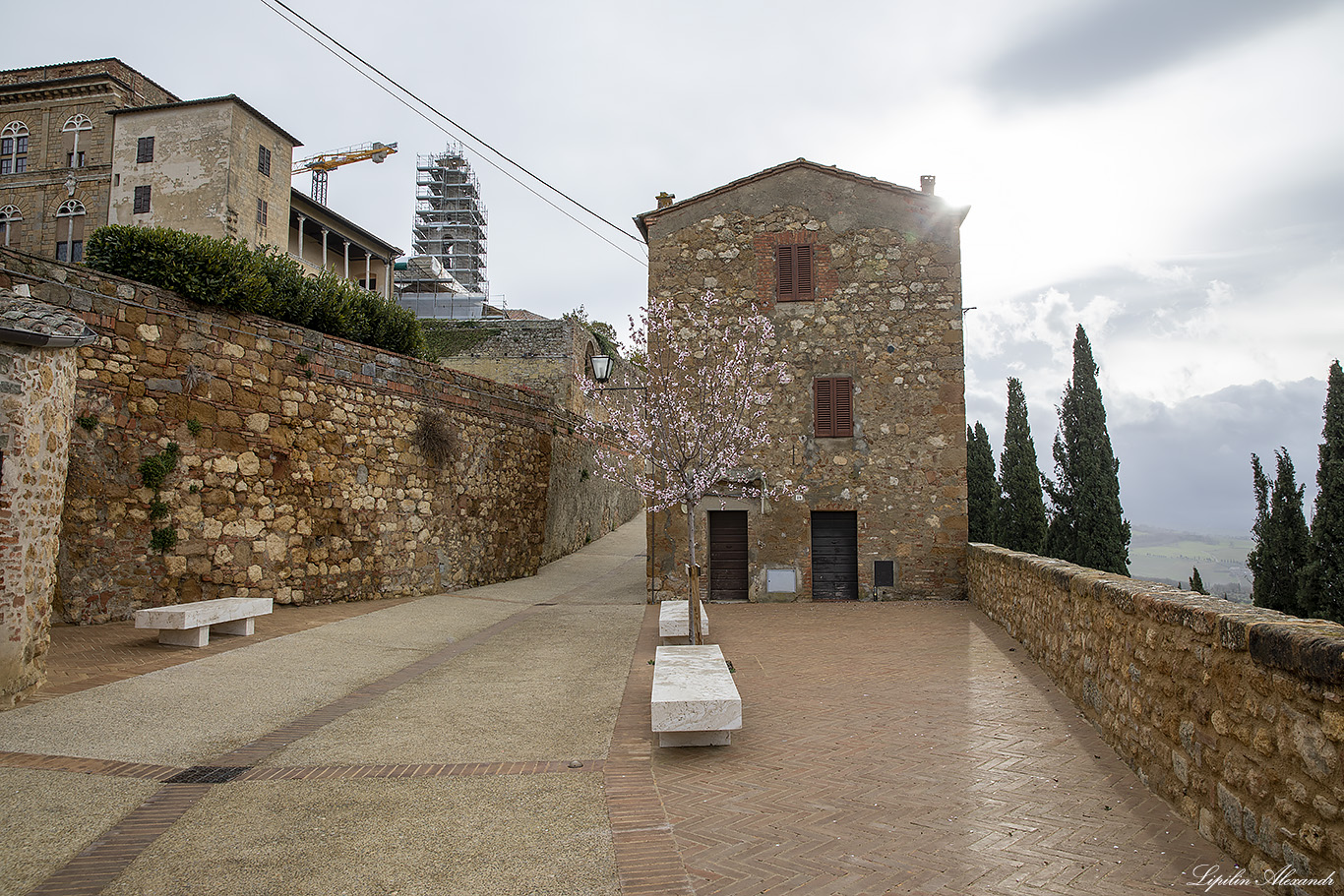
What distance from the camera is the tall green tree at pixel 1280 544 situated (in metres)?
13.3

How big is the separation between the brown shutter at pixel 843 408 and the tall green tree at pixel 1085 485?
681cm

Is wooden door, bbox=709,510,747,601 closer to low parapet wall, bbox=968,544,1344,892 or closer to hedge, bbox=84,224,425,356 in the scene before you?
hedge, bbox=84,224,425,356

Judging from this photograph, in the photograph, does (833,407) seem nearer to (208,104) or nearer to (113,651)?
(113,651)

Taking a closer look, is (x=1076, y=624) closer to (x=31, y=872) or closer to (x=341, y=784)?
(x=341, y=784)

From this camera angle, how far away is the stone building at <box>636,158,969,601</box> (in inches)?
537

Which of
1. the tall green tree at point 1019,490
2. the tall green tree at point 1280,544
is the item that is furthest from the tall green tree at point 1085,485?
the tall green tree at point 1280,544

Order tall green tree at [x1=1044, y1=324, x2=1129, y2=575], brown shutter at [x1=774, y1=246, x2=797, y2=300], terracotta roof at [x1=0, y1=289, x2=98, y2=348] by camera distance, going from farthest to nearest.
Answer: tall green tree at [x1=1044, y1=324, x2=1129, y2=575], brown shutter at [x1=774, y1=246, x2=797, y2=300], terracotta roof at [x1=0, y1=289, x2=98, y2=348]

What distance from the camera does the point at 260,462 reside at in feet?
35.0

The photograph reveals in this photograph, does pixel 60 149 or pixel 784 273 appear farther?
pixel 60 149

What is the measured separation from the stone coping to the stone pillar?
8.03 meters

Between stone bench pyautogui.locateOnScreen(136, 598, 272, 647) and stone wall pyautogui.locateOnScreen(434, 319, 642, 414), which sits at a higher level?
stone wall pyautogui.locateOnScreen(434, 319, 642, 414)

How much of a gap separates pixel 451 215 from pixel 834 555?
6961cm

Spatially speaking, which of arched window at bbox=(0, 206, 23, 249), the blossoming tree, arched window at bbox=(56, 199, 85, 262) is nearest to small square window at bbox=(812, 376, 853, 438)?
the blossoming tree

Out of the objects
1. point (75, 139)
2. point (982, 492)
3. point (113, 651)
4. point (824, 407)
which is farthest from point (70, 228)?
point (982, 492)
